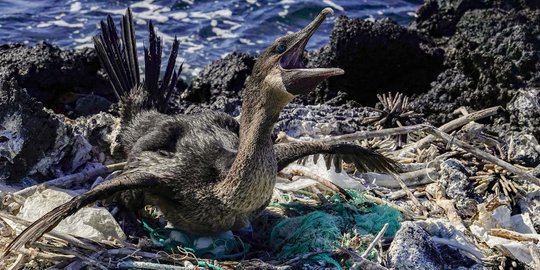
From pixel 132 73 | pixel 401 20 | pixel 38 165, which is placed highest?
pixel 132 73

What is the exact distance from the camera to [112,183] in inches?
177

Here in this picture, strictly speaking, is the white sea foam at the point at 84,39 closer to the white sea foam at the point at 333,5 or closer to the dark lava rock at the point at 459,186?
the white sea foam at the point at 333,5

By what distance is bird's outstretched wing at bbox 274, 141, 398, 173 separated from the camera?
5.27 meters

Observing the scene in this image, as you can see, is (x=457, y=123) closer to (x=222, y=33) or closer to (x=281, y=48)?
(x=281, y=48)

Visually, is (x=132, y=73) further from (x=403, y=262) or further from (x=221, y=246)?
(x=403, y=262)

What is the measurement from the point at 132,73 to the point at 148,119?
498 mm

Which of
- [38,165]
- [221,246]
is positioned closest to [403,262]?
[221,246]

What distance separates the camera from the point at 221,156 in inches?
195

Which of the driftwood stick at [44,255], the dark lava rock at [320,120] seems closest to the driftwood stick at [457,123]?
the dark lava rock at [320,120]

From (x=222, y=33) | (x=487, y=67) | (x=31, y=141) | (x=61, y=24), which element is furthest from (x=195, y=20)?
(x=31, y=141)

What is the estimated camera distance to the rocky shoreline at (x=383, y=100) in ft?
17.7

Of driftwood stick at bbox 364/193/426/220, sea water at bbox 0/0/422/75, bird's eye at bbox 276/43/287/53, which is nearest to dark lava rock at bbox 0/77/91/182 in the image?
bird's eye at bbox 276/43/287/53

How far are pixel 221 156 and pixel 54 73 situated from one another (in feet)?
9.73

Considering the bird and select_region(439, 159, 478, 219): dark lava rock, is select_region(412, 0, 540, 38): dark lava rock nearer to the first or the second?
select_region(439, 159, 478, 219): dark lava rock
